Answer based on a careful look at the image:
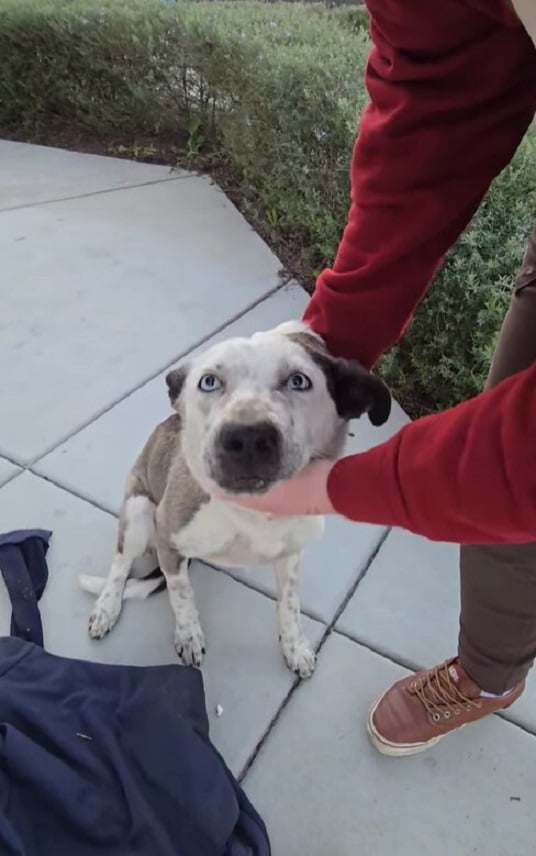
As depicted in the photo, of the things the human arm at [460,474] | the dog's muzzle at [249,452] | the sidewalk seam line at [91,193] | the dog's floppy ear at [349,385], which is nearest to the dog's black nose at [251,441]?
the dog's muzzle at [249,452]

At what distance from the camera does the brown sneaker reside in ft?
5.85

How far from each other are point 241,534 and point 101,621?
64 cm

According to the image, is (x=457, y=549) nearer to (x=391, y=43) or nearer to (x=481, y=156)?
(x=481, y=156)

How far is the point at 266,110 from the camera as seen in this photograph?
3.95 metres

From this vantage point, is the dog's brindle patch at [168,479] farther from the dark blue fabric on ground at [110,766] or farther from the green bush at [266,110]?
the green bush at [266,110]

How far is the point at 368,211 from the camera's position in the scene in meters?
1.47

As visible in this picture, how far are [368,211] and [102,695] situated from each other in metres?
1.37

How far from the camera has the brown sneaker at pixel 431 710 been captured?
178cm

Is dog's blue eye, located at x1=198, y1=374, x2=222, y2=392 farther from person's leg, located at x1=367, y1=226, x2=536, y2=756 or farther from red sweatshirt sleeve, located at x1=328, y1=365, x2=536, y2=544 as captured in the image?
person's leg, located at x1=367, y1=226, x2=536, y2=756

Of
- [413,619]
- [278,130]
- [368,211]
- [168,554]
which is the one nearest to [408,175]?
[368,211]

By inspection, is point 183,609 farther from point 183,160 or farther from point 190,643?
point 183,160

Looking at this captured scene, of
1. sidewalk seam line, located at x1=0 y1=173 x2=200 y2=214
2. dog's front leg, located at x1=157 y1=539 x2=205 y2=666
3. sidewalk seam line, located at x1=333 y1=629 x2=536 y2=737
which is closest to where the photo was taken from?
dog's front leg, located at x1=157 y1=539 x2=205 y2=666

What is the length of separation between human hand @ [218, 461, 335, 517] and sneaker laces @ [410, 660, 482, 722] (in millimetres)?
729

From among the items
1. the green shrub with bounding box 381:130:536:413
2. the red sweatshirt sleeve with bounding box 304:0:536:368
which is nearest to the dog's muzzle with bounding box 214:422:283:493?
the red sweatshirt sleeve with bounding box 304:0:536:368
